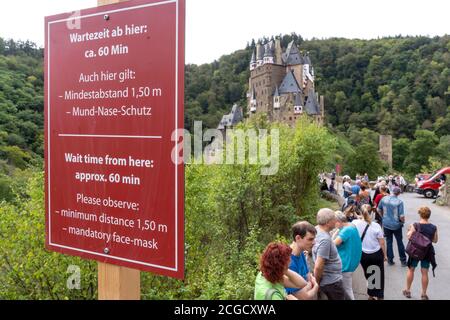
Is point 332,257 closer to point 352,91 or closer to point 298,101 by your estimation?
point 298,101

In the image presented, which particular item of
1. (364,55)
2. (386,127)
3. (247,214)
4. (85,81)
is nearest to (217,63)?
(364,55)

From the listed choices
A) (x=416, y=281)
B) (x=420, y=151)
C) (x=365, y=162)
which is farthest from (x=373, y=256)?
(x=420, y=151)

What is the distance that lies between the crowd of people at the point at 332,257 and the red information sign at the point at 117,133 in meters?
1.41

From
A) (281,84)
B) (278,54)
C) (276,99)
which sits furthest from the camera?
(278,54)

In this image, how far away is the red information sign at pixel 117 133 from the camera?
178 cm

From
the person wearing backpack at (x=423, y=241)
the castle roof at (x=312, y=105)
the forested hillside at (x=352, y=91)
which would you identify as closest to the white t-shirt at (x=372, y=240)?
the person wearing backpack at (x=423, y=241)

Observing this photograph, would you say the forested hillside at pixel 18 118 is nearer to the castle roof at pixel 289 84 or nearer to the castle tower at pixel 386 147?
the castle roof at pixel 289 84

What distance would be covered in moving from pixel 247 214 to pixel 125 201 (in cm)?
1088

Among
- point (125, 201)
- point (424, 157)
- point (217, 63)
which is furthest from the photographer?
point (217, 63)

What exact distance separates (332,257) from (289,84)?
58619mm

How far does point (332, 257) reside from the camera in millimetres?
4617

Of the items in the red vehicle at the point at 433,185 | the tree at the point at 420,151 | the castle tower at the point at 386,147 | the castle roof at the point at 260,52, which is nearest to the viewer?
the red vehicle at the point at 433,185

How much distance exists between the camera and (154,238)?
1.83 m

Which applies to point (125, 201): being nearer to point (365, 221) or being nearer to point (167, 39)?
point (167, 39)
